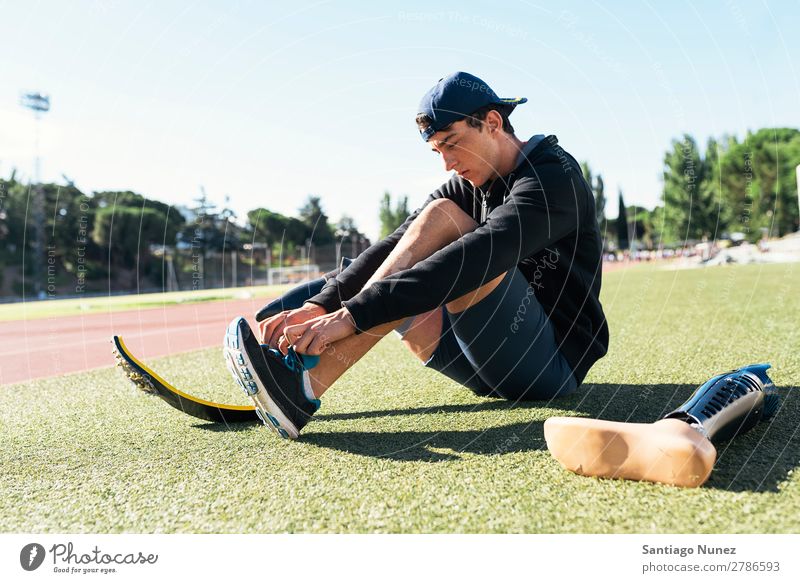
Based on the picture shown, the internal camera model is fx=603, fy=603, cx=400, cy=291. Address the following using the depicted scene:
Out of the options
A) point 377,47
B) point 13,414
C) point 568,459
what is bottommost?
point 13,414

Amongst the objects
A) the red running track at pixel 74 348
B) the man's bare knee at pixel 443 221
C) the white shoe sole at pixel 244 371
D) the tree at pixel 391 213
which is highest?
the tree at pixel 391 213

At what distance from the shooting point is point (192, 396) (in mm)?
2174

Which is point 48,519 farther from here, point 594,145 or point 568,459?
point 594,145

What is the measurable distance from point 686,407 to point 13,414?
279 centimetres

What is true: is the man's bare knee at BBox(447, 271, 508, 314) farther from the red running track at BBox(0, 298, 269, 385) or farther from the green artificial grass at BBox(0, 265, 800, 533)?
the red running track at BBox(0, 298, 269, 385)

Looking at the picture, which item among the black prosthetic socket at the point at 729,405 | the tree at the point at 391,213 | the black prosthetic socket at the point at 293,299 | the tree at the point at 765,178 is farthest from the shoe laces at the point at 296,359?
the tree at the point at 765,178

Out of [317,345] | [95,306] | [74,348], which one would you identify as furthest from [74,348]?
[95,306]

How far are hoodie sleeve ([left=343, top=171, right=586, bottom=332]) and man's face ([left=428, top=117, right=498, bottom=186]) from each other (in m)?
0.29

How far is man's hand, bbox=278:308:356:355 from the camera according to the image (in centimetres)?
168

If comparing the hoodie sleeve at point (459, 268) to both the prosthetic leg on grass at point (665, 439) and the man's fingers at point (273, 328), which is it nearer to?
the man's fingers at point (273, 328)

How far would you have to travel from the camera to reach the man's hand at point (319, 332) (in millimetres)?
1683

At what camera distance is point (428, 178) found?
289 centimetres

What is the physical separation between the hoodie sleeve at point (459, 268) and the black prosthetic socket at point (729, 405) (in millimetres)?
596
